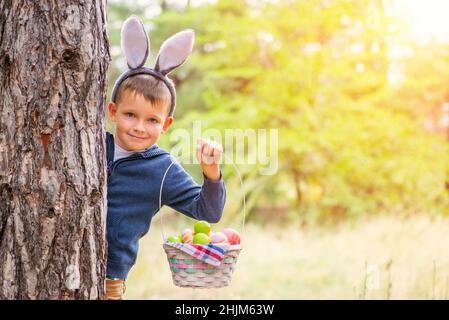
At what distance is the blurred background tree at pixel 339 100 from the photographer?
32.3ft

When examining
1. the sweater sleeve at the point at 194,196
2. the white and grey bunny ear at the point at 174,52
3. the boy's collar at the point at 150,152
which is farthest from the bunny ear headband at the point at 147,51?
the sweater sleeve at the point at 194,196

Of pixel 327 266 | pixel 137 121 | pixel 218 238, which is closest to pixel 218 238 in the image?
pixel 218 238

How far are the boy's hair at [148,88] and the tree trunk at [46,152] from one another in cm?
42

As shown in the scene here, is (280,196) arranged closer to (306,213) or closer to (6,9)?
(306,213)

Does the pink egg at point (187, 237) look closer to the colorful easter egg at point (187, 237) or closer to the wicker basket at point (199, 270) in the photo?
the colorful easter egg at point (187, 237)

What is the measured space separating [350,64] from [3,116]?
8569 millimetres

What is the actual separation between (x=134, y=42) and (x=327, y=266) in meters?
4.95

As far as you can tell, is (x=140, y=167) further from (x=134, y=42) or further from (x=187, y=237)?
(x=134, y=42)

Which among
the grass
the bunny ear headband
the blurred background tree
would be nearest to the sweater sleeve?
the bunny ear headband

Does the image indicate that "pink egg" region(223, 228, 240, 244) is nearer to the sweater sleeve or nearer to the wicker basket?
the sweater sleeve

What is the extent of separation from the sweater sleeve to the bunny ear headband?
1.12ft

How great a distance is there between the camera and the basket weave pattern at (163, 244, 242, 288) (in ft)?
7.95
